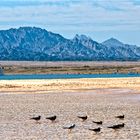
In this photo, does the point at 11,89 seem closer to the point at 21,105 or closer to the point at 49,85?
the point at 49,85

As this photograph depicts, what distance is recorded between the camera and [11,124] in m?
27.2

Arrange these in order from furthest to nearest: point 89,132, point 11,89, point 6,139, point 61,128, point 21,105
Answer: point 11,89
point 21,105
point 61,128
point 89,132
point 6,139

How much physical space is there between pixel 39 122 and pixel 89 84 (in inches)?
1465

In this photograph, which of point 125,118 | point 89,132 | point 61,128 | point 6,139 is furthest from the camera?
point 125,118

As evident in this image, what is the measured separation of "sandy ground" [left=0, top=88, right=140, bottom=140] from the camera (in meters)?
22.7

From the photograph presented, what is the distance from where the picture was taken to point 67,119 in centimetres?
2945

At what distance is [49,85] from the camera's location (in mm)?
64625

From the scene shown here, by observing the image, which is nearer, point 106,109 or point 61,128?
point 61,128

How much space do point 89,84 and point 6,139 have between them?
1732 inches

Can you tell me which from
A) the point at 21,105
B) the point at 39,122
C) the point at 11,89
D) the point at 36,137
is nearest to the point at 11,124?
the point at 39,122

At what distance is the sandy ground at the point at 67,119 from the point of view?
22.7 metres

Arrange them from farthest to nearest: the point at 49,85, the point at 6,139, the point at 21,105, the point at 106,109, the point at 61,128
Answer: the point at 49,85
the point at 21,105
the point at 106,109
the point at 61,128
the point at 6,139

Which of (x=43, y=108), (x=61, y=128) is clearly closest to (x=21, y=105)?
(x=43, y=108)

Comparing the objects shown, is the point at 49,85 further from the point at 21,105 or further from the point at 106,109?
the point at 106,109
